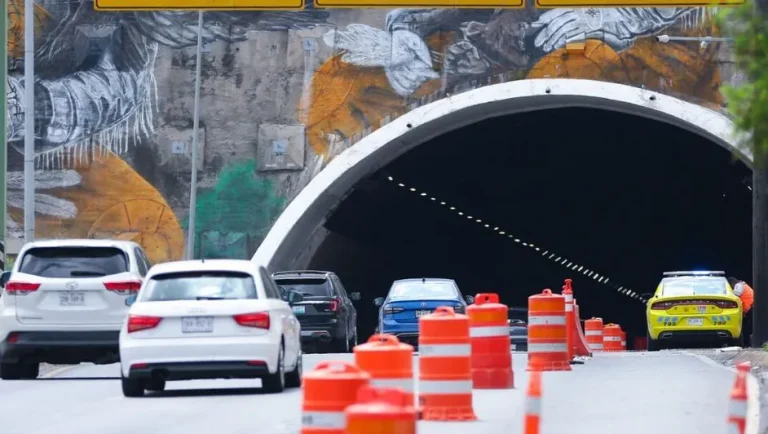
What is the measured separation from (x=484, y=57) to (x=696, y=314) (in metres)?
12.8

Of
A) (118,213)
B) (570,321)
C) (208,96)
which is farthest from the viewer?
(208,96)

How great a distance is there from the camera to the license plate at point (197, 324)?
1827cm

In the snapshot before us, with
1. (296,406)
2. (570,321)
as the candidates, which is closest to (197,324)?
(296,406)

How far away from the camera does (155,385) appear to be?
65.1ft

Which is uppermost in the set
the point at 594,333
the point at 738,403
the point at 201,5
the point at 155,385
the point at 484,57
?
the point at 484,57

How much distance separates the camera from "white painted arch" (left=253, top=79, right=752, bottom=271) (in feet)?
141

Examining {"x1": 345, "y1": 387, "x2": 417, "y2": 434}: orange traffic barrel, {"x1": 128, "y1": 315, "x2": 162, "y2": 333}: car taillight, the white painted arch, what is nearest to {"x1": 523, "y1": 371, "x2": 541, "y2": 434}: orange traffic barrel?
{"x1": 345, "y1": 387, "x2": 417, "y2": 434}: orange traffic barrel

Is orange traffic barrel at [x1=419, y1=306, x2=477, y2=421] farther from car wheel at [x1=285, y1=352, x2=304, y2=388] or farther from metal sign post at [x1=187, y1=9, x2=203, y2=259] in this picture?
metal sign post at [x1=187, y1=9, x2=203, y2=259]

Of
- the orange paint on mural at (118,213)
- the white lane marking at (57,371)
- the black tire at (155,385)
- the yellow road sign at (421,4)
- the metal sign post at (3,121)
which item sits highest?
the yellow road sign at (421,4)

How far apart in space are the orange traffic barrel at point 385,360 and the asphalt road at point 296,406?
2157 mm

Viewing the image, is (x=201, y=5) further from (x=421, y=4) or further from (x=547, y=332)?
(x=547, y=332)

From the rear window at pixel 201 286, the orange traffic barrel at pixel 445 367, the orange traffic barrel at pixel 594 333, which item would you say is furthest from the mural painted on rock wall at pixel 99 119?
the orange traffic barrel at pixel 445 367

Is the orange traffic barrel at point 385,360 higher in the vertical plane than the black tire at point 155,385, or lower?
higher

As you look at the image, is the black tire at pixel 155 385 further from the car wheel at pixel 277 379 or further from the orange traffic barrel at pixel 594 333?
the orange traffic barrel at pixel 594 333
